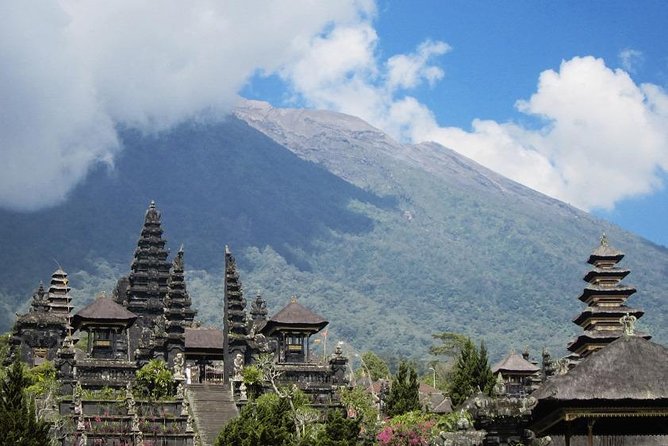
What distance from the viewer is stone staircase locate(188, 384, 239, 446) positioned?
51.8 metres

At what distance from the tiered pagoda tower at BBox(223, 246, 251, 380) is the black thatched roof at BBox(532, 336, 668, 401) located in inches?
1260

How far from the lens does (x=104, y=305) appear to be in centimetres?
6241

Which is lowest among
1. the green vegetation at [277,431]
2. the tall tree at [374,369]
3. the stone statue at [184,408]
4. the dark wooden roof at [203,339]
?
the green vegetation at [277,431]

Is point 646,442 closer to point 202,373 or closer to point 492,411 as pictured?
point 492,411

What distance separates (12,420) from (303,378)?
2692 centimetres

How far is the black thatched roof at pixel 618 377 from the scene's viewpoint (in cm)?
3284

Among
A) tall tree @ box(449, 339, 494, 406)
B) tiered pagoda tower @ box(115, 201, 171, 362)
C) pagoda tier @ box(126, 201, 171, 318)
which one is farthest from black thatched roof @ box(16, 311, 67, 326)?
tall tree @ box(449, 339, 494, 406)

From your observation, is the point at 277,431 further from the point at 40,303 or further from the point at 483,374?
the point at 40,303

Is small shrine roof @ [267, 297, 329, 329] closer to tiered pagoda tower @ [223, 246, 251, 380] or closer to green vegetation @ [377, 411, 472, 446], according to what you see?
tiered pagoda tower @ [223, 246, 251, 380]

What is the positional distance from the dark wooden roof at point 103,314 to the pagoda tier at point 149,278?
14323 millimetres

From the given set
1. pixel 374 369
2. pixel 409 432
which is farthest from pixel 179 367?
pixel 374 369

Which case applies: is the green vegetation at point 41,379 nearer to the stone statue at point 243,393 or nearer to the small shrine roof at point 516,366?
the stone statue at point 243,393

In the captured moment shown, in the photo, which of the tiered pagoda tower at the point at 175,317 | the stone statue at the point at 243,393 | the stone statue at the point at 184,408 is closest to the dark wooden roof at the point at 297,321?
the tiered pagoda tower at the point at 175,317

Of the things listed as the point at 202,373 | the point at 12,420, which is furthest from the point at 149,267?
the point at 12,420
